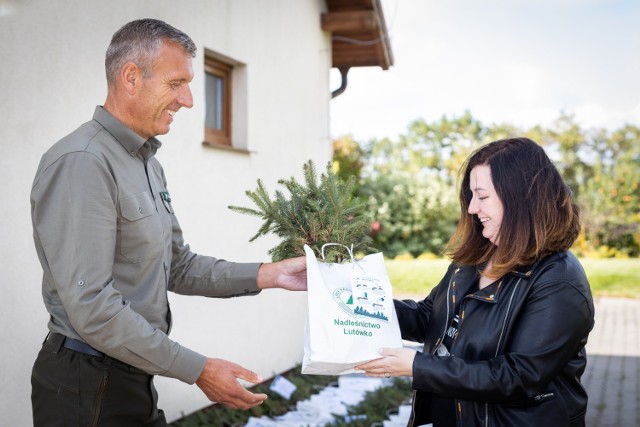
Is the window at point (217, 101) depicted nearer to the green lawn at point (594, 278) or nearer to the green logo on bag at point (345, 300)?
the green logo on bag at point (345, 300)

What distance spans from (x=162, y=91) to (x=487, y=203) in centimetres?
132

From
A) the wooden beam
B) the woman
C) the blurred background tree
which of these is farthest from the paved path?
the blurred background tree

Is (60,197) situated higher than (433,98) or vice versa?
(433,98)

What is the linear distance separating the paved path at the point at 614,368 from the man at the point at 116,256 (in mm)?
5041

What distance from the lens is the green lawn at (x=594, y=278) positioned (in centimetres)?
1493

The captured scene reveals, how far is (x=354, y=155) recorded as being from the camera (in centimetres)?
2597

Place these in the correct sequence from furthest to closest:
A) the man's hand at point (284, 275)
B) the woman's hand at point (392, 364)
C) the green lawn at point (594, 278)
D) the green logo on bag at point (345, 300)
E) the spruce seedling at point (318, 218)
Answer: the green lawn at point (594, 278), the man's hand at point (284, 275), the spruce seedling at point (318, 218), the green logo on bag at point (345, 300), the woman's hand at point (392, 364)

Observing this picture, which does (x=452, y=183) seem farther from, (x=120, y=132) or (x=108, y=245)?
(x=108, y=245)

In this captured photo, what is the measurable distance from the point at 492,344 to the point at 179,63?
1585 millimetres

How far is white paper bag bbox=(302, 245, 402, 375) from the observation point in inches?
99.4

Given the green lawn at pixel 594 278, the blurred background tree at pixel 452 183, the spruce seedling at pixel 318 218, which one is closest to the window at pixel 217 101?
the spruce seedling at pixel 318 218

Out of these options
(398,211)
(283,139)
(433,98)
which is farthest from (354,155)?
(283,139)

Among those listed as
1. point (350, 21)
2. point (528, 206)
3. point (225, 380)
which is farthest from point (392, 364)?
point (350, 21)

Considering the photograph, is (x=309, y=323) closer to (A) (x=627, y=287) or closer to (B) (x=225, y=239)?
(B) (x=225, y=239)
